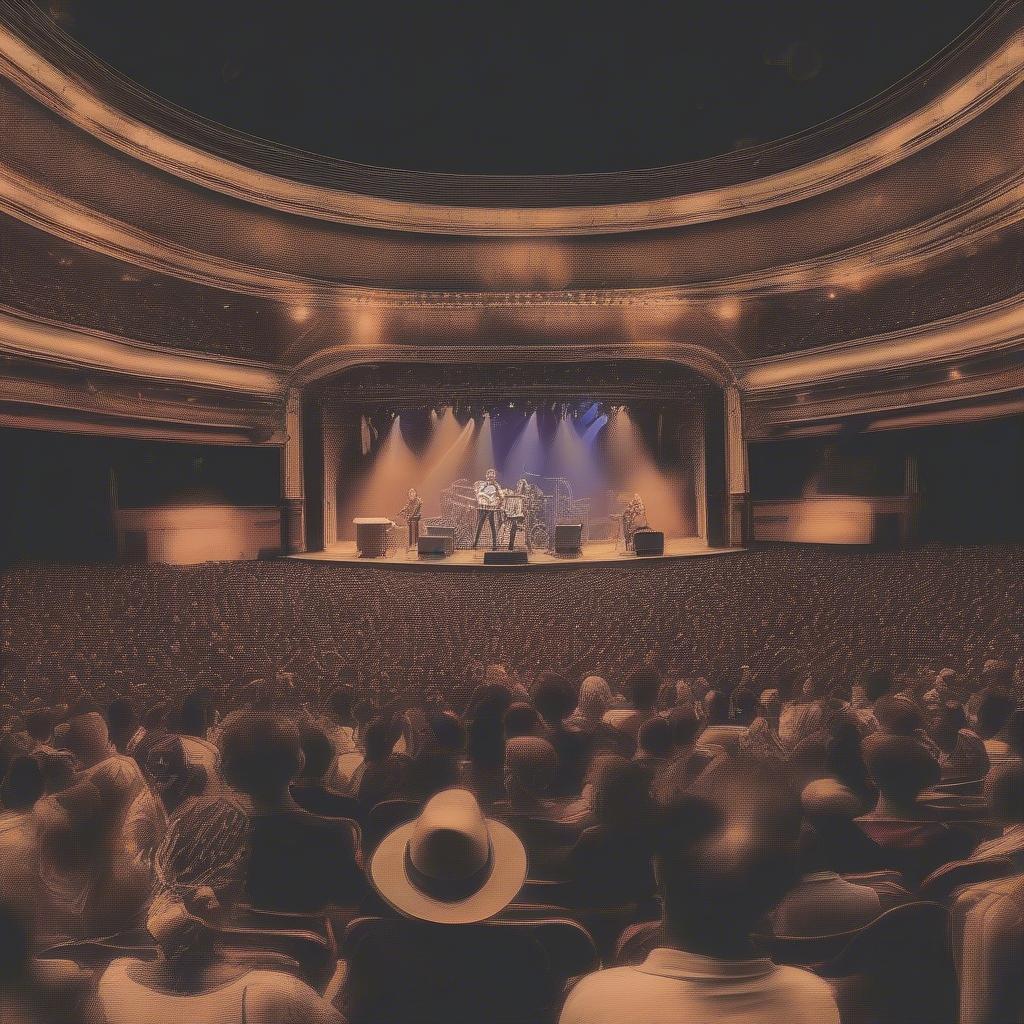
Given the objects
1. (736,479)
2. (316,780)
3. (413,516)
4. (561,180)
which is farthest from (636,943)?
(561,180)

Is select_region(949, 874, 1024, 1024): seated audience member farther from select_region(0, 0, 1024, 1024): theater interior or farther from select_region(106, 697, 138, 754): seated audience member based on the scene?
select_region(106, 697, 138, 754): seated audience member

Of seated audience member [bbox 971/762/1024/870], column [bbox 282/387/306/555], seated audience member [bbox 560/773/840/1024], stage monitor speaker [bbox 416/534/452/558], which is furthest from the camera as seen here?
column [bbox 282/387/306/555]

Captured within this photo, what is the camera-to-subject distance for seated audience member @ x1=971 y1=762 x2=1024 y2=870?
4.85 ft

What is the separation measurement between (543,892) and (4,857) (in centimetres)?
108

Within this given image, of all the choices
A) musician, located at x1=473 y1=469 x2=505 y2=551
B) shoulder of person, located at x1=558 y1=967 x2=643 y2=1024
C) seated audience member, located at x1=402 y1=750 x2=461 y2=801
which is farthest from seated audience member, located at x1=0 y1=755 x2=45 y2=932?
musician, located at x1=473 y1=469 x2=505 y2=551

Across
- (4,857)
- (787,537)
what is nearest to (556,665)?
(4,857)

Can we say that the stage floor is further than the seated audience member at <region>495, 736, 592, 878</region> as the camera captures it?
Yes

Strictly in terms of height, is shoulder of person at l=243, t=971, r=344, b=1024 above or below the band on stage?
below

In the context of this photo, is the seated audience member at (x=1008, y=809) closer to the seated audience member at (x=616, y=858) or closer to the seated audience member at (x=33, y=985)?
the seated audience member at (x=616, y=858)

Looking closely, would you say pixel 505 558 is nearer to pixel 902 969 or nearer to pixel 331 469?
pixel 331 469

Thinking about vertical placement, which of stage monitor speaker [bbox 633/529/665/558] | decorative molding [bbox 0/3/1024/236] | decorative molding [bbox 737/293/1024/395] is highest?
decorative molding [bbox 0/3/1024/236]

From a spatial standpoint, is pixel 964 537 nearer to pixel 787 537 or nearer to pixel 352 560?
pixel 787 537

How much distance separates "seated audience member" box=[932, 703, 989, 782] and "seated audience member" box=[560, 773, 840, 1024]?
1264 mm

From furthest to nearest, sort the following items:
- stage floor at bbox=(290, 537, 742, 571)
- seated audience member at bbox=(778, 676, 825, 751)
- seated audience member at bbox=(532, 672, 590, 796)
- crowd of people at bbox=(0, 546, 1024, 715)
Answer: stage floor at bbox=(290, 537, 742, 571) < crowd of people at bbox=(0, 546, 1024, 715) < seated audience member at bbox=(778, 676, 825, 751) < seated audience member at bbox=(532, 672, 590, 796)
